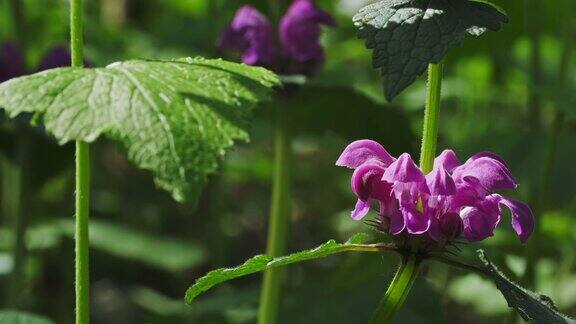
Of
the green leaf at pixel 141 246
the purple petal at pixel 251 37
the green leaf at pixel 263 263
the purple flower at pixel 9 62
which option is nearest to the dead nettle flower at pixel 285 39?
the purple petal at pixel 251 37

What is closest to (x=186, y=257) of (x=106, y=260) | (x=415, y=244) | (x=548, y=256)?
(x=106, y=260)

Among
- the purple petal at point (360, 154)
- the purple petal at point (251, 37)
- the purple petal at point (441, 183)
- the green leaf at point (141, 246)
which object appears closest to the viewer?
the purple petal at point (441, 183)

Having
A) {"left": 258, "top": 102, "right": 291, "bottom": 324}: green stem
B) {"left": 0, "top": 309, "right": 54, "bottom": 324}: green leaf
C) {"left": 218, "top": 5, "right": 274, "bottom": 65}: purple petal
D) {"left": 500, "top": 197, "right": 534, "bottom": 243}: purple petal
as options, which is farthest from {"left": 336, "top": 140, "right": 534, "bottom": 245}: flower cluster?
{"left": 218, "top": 5, "right": 274, "bottom": 65}: purple petal

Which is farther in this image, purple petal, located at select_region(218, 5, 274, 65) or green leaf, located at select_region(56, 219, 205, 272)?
Result: green leaf, located at select_region(56, 219, 205, 272)

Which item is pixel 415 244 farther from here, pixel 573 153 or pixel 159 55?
pixel 159 55

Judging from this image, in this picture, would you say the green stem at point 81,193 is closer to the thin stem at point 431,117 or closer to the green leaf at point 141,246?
the thin stem at point 431,117

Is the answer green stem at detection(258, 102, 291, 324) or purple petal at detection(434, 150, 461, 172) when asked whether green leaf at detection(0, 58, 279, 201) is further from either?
green stem at detection(258, 102, 291, 324)
